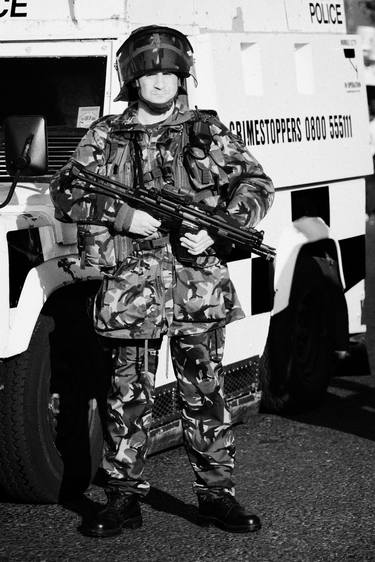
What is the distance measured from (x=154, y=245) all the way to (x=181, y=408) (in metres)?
0.59

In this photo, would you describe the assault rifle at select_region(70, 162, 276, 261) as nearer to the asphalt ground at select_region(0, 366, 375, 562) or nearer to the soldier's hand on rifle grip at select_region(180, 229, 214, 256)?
the soldier's hand on rifle grip at select_region(180, 229, 214, 256)

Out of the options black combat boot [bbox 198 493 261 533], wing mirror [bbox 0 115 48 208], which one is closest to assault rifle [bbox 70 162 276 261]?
wing mirror [bbox 0 115 48 208]

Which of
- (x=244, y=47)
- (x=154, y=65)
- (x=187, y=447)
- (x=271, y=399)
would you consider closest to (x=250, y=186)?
(x=154, y=65)

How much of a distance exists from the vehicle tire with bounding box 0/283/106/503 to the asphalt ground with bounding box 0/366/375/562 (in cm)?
11

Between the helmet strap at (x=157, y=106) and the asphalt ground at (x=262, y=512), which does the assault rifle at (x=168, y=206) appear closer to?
the helmet strap at (x=157, y=106)

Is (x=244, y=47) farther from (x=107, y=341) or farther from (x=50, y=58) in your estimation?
(x=107, y=341)

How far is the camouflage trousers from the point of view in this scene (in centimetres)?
498

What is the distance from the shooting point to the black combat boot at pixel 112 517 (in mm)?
5039

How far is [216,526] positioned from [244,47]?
2.25 metres

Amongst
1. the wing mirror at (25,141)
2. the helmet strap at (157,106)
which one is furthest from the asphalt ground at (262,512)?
the helmet strap at (157,106)

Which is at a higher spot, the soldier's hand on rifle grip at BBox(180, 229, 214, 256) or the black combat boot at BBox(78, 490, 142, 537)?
the soldier's hand on rifle grip at BBox(180, 229, 214, 256)

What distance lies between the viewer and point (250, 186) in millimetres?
4938

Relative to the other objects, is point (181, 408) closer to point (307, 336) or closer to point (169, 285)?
point (169, 285)

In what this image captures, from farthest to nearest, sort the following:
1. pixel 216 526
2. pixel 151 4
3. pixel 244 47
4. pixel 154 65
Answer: pixel 244 47, pixel 151 4, pixel 216 526, pixel 154 65
